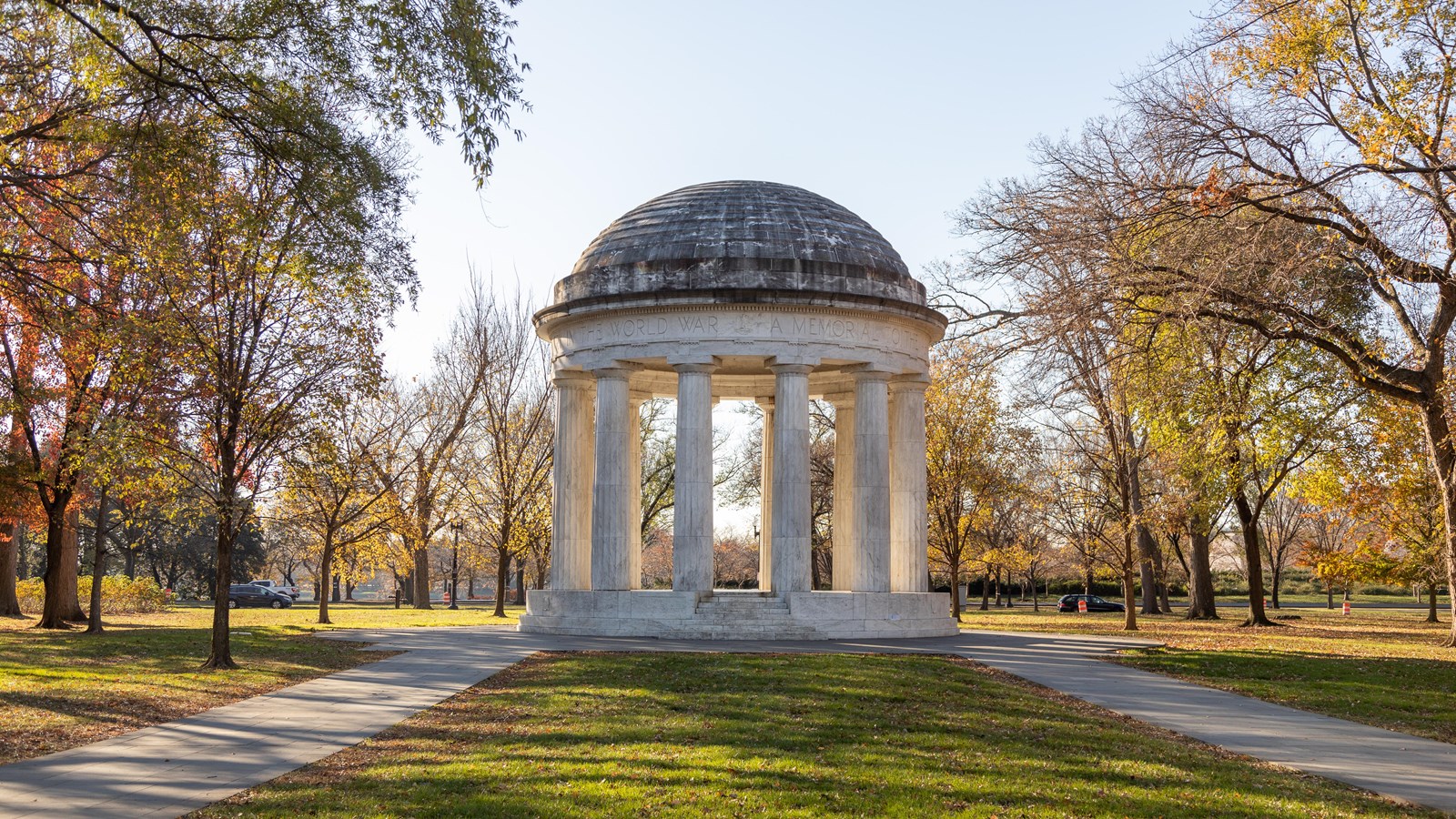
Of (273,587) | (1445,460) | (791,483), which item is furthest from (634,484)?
(273,587)

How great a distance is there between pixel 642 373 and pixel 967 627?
603 inches

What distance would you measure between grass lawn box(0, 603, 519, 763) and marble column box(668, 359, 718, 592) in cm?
941

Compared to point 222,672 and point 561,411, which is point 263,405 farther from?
point 561,411

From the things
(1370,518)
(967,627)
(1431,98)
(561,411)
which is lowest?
(967,627)

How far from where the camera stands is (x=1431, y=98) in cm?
2306

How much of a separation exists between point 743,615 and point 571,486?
7528 mm

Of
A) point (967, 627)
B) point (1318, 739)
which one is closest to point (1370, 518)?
A: point (967, 627)

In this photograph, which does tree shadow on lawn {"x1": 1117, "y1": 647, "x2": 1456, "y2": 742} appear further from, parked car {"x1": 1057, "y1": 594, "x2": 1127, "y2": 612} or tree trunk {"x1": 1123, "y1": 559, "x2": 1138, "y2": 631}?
parked car {"x1": 1057, "y1": 594, "x2": 1127, "y2": 612}

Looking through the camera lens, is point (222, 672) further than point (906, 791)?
Yes

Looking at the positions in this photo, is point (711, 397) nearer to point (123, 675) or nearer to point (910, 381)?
point (910, 381)

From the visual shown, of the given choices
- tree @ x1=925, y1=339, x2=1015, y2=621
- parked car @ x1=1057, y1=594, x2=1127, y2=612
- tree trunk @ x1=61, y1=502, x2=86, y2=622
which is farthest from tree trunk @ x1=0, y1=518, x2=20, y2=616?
parked car @ x1=1057, y1=594, x2=1127, y2=612

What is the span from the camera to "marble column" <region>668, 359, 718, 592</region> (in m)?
32.4

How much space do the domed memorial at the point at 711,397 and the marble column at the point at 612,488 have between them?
51 mm

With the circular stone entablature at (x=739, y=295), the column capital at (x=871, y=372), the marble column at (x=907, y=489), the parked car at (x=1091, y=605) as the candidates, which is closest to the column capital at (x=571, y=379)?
the circular stone entablature at (x=739, y=295)
